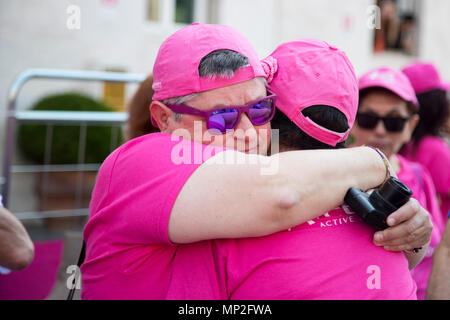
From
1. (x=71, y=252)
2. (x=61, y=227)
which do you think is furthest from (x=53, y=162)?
(x=71, y=252)

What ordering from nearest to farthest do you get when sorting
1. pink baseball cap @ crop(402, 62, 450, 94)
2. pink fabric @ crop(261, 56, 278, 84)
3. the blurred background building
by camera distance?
pink fabric @ crop(261, 56, 278, 84) → pink baseball cap @ crop(402, 62, 450, 94) → the blurred background building

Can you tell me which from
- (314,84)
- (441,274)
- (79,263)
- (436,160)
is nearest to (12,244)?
(79,263)

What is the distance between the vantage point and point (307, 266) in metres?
1.45

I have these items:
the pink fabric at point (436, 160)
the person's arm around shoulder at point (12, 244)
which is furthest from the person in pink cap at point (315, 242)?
the pink fabric at point (436, 160)

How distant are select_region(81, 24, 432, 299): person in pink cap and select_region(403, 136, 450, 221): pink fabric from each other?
2506 mm

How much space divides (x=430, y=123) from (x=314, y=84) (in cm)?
281

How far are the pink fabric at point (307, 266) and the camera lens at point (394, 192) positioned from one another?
0.47 feet

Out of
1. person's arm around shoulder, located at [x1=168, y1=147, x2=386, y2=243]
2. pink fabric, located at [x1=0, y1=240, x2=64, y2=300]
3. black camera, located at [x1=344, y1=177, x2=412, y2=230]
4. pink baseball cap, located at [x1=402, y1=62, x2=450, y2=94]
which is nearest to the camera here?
person's arm around shoulder, located at [x1=168, y1=147, x2=386, y2=243]

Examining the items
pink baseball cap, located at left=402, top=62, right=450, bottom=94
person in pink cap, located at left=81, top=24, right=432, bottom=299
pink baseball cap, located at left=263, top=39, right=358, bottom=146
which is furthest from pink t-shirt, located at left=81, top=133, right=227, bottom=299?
pink baseball cap, located at left=402, top=62, right=450, bottom=94

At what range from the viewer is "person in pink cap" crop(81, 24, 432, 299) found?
1.37 m

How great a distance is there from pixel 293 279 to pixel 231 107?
53 centimetres

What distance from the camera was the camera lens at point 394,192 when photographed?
1514 mm

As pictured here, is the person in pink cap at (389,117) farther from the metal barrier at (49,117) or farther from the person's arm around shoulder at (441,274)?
the metal barrier at (49,117)

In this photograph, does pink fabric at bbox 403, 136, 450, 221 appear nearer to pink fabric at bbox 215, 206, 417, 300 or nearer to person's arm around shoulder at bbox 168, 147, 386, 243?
pink fabric at bbox 215, 206, 417, 300
